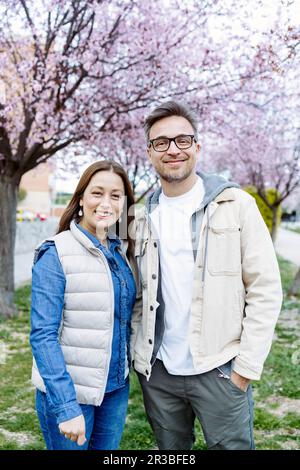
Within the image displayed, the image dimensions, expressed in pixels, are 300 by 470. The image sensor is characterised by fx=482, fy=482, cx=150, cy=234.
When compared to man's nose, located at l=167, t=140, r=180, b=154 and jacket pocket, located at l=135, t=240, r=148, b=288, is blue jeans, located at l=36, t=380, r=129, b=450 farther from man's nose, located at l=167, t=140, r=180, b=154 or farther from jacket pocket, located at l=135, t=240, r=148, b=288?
man's nose, located at l=167, t=140, r=180, b=154

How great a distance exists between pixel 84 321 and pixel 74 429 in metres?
0.41

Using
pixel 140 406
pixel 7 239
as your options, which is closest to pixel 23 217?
pixel 7 239

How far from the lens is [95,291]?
1.97 meters

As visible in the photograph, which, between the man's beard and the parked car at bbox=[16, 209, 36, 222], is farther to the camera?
the parked car at bbox=[16, 209, 36, 222]

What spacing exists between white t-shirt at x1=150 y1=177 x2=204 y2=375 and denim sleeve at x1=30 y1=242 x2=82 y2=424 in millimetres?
492

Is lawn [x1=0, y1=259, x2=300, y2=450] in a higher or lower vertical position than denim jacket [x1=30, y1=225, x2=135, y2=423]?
lower

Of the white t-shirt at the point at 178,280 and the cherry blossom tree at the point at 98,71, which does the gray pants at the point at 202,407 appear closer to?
the white t-shirt at the point at 178,280

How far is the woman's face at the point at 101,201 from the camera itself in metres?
2.09

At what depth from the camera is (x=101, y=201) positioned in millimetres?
2098

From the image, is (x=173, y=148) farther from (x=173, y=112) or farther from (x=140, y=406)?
(x=140, y=406)

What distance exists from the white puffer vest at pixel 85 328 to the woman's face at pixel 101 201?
19 centimetres

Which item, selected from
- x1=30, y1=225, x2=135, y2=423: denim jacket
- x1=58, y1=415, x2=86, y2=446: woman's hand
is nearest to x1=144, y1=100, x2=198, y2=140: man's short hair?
x1=30, y1=225, x2=135, y2=423: denim jacket

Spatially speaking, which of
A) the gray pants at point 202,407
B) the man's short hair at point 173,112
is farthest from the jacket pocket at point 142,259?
the man's short hair at point 173,112

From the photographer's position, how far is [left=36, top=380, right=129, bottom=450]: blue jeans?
1970 millimetres
